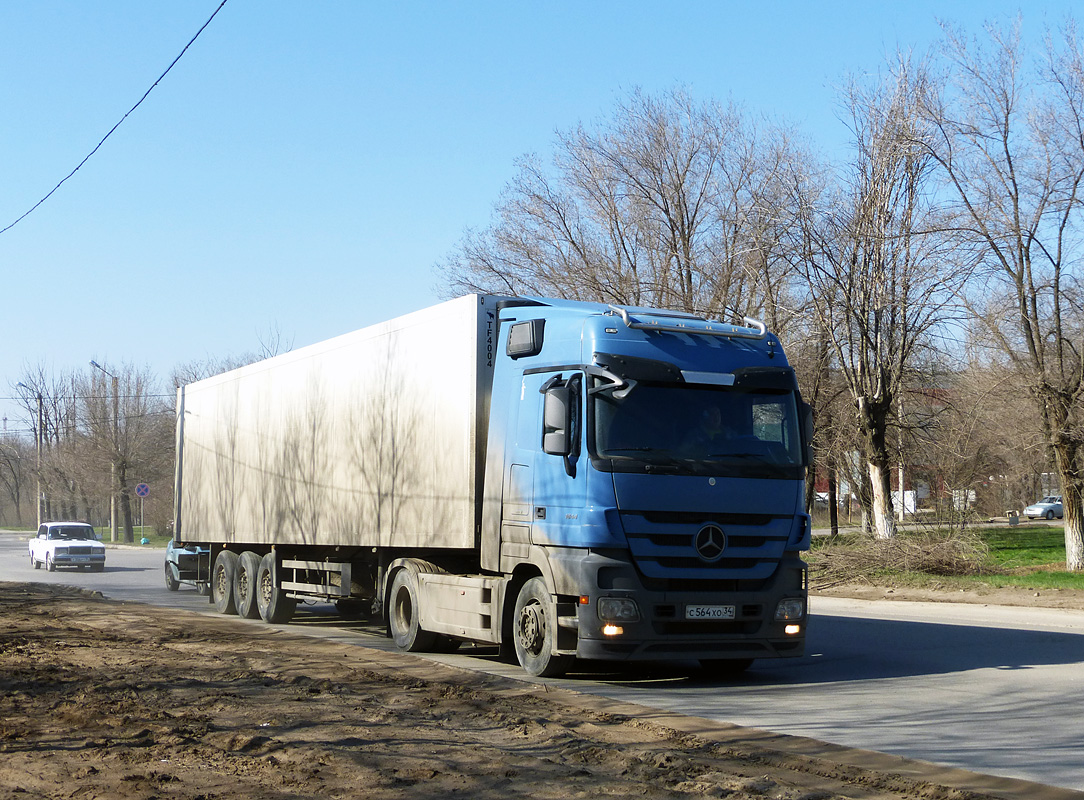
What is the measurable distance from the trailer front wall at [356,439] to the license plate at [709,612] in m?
2.61

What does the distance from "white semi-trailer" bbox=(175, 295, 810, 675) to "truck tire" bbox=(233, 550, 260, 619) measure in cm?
468

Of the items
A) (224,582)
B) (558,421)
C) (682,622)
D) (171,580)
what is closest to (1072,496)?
(682,622)

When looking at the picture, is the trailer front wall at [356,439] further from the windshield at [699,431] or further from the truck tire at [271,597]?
the windshield at [699,431]

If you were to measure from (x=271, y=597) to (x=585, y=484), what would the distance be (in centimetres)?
895

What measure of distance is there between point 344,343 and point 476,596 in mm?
4943

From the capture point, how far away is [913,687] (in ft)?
34.8

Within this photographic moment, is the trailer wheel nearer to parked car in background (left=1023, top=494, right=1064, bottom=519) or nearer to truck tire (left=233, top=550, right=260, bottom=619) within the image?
truck tire (left=233, top=550, right=260, bottom=619)

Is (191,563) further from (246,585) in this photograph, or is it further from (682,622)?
(682,622)

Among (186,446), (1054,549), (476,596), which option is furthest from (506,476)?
(1054,549)

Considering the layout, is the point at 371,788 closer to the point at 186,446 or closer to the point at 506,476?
the point at 506,476

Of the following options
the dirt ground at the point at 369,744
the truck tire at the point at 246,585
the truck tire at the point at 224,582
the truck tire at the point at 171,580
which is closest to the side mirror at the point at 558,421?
the dirt ground at the point at 369,744

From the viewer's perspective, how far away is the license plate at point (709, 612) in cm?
1057

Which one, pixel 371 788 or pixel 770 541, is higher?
pixel 770 541

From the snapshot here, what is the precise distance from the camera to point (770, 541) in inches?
436
